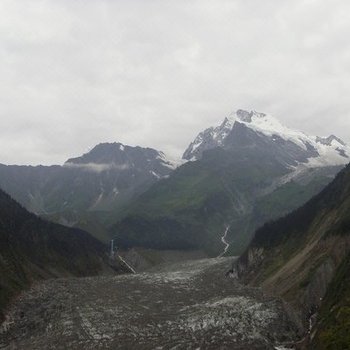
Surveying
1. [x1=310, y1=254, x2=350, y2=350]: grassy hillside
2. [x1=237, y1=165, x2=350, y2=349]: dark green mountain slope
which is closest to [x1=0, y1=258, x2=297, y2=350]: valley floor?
[x1=237, y1=165, x2=350, y2=349]: dark green mountain slope

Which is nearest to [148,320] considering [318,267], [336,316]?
[318,267]

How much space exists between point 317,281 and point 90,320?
163 ft

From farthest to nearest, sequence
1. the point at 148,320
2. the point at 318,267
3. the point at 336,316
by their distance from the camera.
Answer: the point at 318,267, the point at 148,320, the point at 336,316

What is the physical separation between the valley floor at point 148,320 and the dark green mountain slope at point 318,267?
644 centimetres

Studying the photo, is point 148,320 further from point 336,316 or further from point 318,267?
point 336,316

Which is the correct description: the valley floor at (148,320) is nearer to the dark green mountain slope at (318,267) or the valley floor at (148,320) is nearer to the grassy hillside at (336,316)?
the dark green mountain slope at (318,267)

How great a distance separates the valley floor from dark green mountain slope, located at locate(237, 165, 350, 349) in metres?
6.44

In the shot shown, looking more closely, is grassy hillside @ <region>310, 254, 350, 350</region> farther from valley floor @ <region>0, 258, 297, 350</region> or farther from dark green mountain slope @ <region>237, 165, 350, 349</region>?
valley floor @ <region>0, 258, 297, 350</region>

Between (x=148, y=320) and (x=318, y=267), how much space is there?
38.5m

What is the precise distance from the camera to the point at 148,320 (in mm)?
124938

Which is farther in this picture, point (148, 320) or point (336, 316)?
point (148, 320)

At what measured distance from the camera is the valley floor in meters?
106

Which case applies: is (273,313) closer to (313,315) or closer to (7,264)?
(313,315)

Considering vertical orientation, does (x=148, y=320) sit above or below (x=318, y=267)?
below
